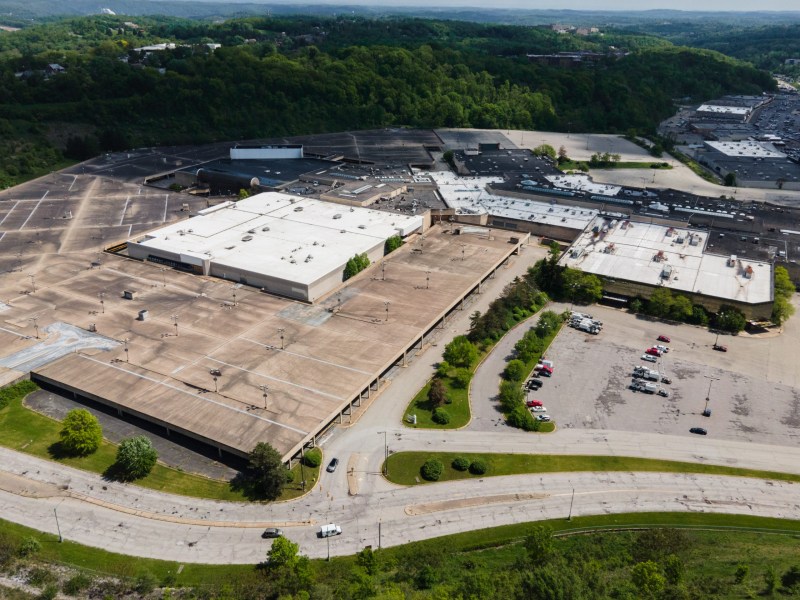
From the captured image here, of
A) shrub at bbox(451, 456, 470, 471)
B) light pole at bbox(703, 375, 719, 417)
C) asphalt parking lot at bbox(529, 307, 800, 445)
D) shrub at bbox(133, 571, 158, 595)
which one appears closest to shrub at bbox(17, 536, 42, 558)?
shrub at bbox(133, 571, 158, 595)

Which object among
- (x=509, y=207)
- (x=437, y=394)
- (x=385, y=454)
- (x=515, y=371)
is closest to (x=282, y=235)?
(x=437, y=394)

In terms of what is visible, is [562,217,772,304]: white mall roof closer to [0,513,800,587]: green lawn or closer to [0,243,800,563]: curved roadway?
[0,243,800,563]: curved roadway

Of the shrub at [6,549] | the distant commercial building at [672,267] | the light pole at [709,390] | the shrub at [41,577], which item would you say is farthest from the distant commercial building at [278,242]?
the light pole at [709,390]

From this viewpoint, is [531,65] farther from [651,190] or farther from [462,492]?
[462,492]

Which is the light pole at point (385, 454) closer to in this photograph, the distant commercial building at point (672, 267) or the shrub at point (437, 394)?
the shrub at point (437, 394)

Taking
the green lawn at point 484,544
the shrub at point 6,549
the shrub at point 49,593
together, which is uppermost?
the shrub at point 6,549

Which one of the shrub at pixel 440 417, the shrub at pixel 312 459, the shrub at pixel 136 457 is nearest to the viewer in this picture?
the shrub at pixel 136 457

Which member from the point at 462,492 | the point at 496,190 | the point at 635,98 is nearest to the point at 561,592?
the point at 462,492
